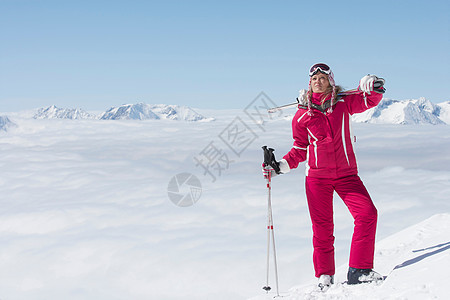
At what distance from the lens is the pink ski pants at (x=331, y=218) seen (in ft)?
11.8

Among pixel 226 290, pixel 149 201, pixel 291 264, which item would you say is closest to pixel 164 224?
pixel 149 201

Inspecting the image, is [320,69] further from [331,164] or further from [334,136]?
[331,164]

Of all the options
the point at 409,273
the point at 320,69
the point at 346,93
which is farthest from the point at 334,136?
the point at 409,273

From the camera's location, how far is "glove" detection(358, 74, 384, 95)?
359 centimetres

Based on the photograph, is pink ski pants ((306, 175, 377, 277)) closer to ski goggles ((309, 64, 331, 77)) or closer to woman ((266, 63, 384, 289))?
woman ((266, 63, 384, 289))

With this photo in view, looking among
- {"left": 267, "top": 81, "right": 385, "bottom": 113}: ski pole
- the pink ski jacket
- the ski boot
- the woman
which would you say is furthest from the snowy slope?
{"left": 267, "top": 81, "right": 385, "bottom": 113}: ski pole

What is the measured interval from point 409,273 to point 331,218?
0.96m

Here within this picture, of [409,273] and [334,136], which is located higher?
[334,136]

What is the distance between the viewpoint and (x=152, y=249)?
131 m

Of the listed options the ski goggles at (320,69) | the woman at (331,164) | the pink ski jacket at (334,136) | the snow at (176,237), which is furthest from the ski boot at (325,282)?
the snow at (176,237)

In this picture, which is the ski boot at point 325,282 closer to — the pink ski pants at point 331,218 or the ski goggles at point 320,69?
the pink ski pants at point 331,218

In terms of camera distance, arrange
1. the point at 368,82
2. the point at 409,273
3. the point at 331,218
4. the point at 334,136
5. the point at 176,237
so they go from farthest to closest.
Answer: the point at 176,237, the point at 331,218, the point at 334,136, the point at 368,82, the point at 409,273

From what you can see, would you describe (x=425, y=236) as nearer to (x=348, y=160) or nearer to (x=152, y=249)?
(x=348, y=160)

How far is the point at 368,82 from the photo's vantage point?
11.8ft
